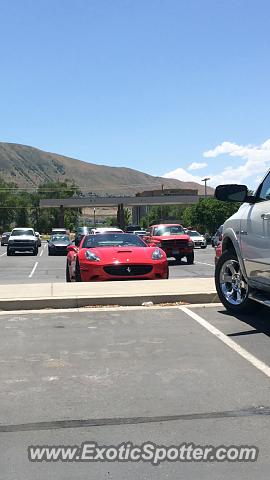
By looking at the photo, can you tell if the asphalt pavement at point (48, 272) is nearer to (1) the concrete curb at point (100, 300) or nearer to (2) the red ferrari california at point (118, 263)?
(2) the red ferrari california at point (118, 263)

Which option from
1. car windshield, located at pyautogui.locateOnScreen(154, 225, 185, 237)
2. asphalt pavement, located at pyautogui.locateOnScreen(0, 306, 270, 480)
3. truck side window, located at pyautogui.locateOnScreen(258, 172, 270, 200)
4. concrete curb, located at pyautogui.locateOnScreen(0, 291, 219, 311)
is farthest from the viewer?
car windshield, located at pyautogui.locateOnScreen(154, 225, 185, 237)

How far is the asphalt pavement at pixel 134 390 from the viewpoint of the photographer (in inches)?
137

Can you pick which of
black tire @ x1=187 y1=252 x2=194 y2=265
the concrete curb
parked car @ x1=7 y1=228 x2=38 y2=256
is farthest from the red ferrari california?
parked car @ x1=7 y1=228 x2=38 y2=256

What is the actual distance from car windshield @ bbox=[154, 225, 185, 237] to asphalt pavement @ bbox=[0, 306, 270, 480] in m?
17.3

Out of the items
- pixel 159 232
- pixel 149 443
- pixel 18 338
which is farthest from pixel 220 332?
pixel 159 232

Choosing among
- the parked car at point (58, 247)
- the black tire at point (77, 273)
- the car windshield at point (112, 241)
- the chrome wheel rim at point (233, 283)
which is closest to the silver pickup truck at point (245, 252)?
the chrome wheel rim at point (233, 283)

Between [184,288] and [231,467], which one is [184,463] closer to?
[231,467]

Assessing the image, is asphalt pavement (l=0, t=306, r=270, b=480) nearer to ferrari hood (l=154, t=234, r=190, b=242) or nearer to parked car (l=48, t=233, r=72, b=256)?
ferrari hood (l=154, t=234, r=190, b=242)

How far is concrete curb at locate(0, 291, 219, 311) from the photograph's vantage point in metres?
8.45

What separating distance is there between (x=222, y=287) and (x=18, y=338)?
9.72ft

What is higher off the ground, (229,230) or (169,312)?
(229,230)

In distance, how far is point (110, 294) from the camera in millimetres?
8828

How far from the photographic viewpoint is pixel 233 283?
7.79 metres

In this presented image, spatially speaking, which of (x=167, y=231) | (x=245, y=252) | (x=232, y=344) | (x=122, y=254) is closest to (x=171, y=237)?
(x=167, y=231)
